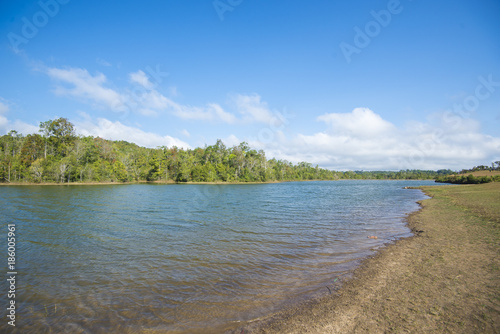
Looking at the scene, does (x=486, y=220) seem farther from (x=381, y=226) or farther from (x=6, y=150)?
(x=6, y=150)

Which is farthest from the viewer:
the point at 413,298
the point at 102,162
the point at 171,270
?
the point at 102,162

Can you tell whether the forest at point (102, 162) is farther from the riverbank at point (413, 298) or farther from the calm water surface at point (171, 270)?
the riverbank at point (413, 298)

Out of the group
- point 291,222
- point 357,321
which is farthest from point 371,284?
point 291,222

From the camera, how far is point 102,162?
95.1 meters

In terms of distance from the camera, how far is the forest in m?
80.7

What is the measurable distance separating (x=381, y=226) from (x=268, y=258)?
1184 cm

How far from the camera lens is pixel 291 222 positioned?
64.4 feet

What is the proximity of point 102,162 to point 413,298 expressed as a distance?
11126 cm

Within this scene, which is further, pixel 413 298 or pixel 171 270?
pixel 171 270

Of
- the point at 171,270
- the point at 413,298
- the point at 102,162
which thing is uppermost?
the point at 102,162

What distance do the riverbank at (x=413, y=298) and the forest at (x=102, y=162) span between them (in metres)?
101

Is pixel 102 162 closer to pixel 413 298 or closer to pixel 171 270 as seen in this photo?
pixel 171 270

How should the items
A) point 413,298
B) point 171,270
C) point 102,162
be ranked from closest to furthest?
point 413,298 → point 171,270 → point 102,162

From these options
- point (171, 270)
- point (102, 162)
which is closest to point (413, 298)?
point (171, 270)
